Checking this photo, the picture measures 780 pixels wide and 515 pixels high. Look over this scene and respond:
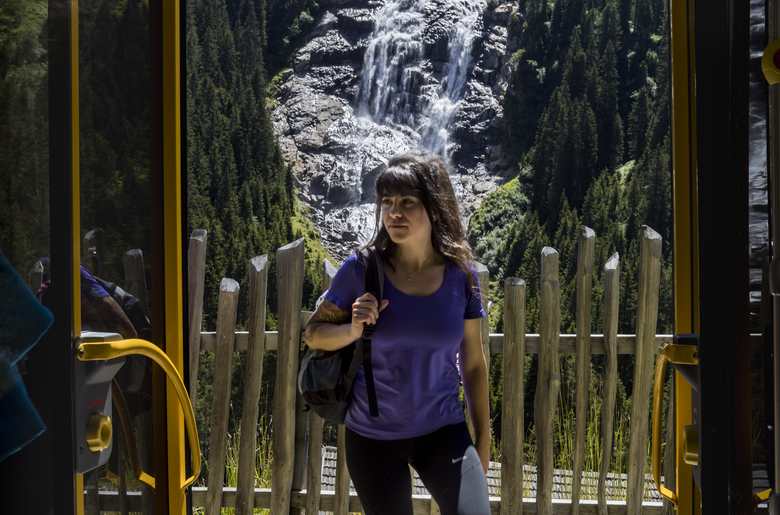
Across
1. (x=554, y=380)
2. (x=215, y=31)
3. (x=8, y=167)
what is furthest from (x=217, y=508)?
(x=215, y=31)

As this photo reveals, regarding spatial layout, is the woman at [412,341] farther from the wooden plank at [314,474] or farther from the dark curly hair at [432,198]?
the wooden plank at [314,474]

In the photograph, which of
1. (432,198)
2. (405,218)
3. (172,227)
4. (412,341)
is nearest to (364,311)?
(412,341)

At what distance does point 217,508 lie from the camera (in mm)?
2664

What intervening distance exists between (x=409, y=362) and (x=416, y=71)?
22.0 meters

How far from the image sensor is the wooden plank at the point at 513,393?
265 centimetres

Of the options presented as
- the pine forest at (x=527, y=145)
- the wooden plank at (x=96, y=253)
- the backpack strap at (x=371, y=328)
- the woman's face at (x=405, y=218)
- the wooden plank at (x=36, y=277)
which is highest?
the pine forest at (x=527, y=145)

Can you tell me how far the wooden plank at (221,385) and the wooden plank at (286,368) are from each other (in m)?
0.22

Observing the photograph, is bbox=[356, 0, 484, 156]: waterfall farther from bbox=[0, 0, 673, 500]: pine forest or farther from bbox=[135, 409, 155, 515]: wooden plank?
bbox=[135, 409, 155, 515]: wooden plank

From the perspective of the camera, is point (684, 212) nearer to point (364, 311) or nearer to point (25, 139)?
point (364, 311)

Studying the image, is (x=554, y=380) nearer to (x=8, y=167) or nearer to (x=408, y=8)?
(x=8, y=167)

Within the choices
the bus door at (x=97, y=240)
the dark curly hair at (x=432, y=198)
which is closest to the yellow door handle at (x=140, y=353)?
the bus door at (x=97, y=240)

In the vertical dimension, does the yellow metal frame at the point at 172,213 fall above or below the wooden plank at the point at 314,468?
above

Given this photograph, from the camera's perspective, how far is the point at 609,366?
2713 mm

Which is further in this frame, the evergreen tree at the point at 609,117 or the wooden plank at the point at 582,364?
the evergreen tree at the point at 609,117
